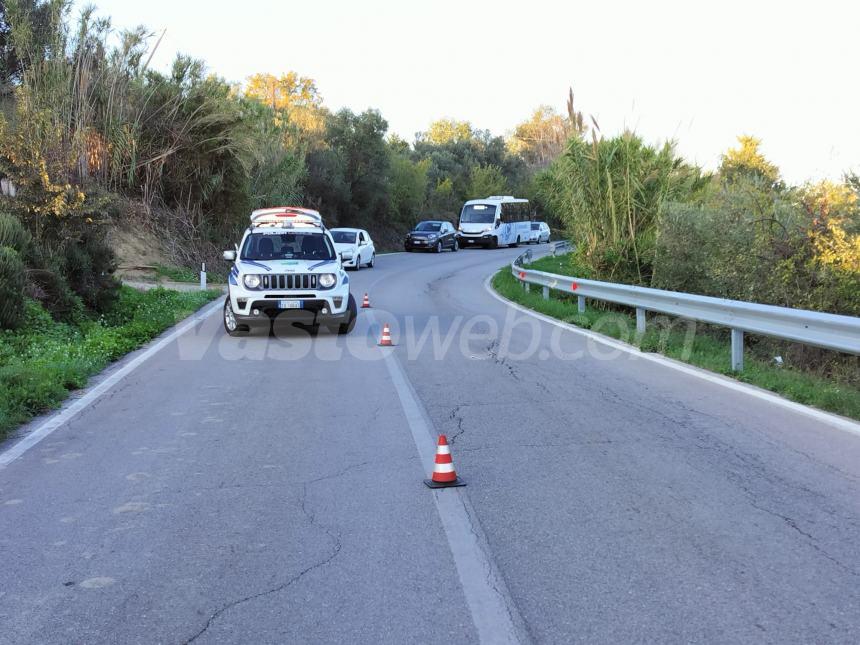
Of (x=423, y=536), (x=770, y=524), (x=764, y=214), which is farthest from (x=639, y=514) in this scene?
(x=764, y=214)

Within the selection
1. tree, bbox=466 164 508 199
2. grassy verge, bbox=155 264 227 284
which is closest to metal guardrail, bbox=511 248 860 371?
grassy verge, bbox=155 264 227 284

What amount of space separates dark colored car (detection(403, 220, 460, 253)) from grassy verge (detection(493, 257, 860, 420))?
2562 centimetres

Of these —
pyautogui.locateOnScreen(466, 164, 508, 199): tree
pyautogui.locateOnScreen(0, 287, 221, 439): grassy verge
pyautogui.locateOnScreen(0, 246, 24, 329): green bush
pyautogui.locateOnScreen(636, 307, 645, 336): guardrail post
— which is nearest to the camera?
pyautogui.locateOnScreen(0, 287, 221, 439): grassy verge

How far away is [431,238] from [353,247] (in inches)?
542

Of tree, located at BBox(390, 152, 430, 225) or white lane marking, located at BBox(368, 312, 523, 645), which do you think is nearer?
white lane marking, located at BBox(368, 312, 523, 645)

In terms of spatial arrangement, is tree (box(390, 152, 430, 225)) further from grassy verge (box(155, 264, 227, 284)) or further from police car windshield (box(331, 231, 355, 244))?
grassy verge (box(155, 264, 227, 284))

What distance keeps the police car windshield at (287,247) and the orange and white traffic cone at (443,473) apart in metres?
9.01

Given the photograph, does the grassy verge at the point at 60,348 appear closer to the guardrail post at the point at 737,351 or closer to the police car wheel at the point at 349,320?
the police car wheel at the point at 349,320

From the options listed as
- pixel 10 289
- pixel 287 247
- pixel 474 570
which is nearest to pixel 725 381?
pixel 474 570

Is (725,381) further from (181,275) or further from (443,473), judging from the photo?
(181,275)

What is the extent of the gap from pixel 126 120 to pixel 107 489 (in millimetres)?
23407

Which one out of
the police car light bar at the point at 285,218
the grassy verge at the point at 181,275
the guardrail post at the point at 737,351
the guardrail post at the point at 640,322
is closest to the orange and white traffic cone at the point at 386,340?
the police car light bar at the point at 285,218

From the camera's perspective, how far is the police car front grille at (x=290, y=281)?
1333 cm

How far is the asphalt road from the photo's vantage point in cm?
372
